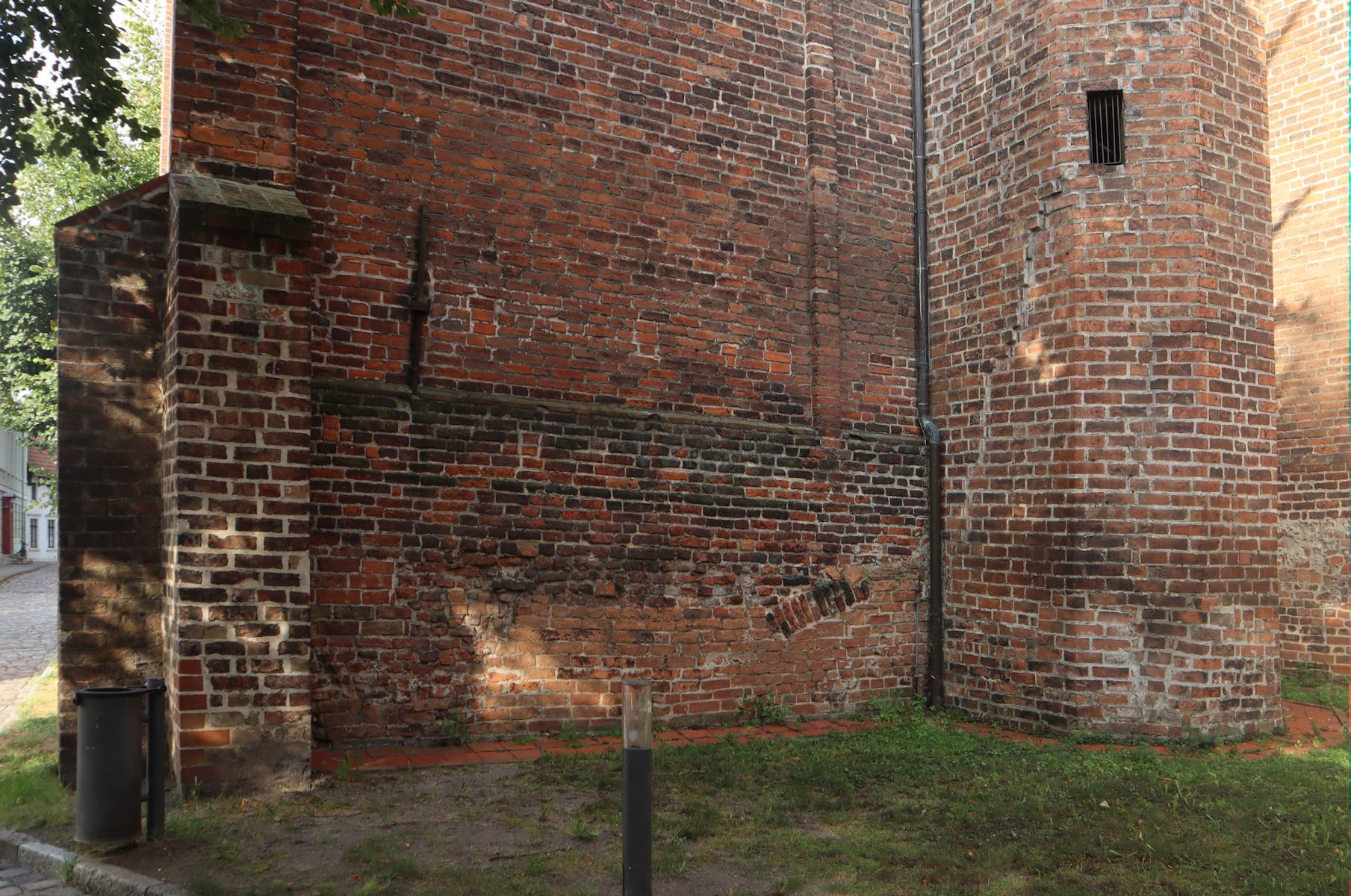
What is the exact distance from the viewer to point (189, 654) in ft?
15.9

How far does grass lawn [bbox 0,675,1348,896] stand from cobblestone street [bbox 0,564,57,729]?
111 inches

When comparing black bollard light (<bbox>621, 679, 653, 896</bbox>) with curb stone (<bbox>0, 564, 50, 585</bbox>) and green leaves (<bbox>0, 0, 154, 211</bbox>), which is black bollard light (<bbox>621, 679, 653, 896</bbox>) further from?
curb stone (<bbox>0, 564, 50, 585</bbox>)

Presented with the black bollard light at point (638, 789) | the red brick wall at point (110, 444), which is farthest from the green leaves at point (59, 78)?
the black bollard light at point (638, 789)

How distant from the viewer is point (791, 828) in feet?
15.3

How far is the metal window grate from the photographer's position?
7.22m

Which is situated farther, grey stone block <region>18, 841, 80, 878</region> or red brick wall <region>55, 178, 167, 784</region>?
red brick wall <region>55, 178, 167, 784</region>

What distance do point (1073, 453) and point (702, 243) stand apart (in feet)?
10.8

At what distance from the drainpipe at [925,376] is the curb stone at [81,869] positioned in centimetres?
609

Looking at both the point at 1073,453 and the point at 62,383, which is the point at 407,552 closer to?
the point at 62,383

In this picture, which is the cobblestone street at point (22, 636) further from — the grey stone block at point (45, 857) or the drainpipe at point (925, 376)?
the drainpipe at point (925, 376)

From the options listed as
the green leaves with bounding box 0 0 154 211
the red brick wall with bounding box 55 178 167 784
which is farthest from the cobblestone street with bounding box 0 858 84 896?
the green leaves with bounding box 0 0 154 211

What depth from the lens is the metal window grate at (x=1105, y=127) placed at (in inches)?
284

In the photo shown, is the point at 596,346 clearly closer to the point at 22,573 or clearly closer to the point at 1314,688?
the point at 1314,688

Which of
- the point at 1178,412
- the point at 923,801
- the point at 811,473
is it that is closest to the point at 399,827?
the point at 923,801
